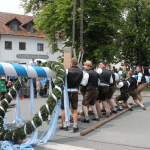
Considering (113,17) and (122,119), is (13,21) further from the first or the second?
(122,119)

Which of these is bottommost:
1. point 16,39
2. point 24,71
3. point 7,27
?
point 24,71

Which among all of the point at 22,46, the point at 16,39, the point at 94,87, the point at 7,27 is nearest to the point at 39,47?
the point at 22,46

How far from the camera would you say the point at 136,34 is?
75.8ft

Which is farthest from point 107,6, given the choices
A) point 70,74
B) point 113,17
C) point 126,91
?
point 70,74

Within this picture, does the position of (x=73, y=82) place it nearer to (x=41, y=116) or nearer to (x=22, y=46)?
(x=41, y=116)

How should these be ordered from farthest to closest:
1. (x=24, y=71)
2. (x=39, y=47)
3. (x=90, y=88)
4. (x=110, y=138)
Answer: (x=39, y=47), (x=90, y=88), (x=24, y=71), (x=110, y=138)

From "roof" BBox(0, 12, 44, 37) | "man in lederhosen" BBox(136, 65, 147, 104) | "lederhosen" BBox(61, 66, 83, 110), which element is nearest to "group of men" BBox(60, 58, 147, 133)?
"lederhosen" BBox(61, 66, 83, 110)

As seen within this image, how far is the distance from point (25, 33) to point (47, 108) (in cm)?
3388

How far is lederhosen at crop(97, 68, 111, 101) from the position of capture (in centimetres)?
825

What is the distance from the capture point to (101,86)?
832 cm

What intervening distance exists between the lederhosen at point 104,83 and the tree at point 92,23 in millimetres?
10564

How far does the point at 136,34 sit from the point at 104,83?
1629cm

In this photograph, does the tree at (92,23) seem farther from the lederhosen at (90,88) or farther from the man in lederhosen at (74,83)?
the man in lederhosen at (74,83)

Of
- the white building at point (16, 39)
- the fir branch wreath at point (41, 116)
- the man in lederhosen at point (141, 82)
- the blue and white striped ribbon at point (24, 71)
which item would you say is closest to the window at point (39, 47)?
the white building at point (16, 39)
